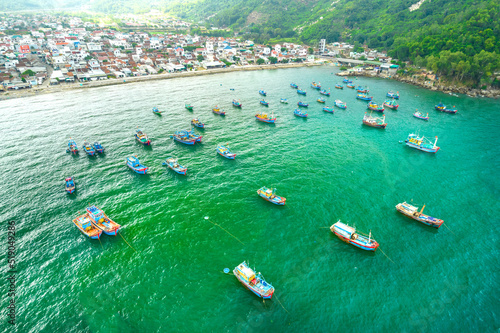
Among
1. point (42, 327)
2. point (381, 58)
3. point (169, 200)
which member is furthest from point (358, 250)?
point (381, 58)

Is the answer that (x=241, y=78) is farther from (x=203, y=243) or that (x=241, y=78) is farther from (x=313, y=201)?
(x=203, y=243)

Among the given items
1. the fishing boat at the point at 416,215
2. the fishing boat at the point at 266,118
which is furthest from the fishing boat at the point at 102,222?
the fishing boat at the point at 266,118

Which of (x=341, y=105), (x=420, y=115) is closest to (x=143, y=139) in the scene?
(x=341, y=105)

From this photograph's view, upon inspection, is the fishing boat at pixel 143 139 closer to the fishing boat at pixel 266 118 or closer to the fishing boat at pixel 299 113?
the fishing boat at pixel 266 118

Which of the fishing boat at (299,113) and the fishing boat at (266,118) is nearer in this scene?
the fishing boat at (266,118)

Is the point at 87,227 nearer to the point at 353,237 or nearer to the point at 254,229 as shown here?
the point at 254,229

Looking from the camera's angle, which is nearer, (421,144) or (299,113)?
(421,144)
